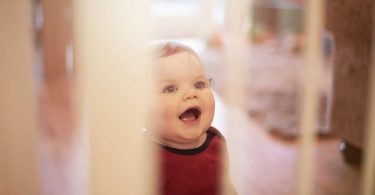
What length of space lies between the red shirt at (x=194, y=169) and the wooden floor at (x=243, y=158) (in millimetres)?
28

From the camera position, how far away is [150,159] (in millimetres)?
550

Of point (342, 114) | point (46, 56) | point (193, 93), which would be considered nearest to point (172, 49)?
point (193, 93)

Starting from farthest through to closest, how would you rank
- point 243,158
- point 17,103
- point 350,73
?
point 350,73
point 243,158
point 17,103

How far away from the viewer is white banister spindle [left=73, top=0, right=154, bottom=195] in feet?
1.62

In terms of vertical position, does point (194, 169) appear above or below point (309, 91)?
below

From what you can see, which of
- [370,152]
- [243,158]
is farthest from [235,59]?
[243,158]

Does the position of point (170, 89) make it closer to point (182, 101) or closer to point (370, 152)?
point (182, 101)

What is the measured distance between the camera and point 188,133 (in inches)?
25.2

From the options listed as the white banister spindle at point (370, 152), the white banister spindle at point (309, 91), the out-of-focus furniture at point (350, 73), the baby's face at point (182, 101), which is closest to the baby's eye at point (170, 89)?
the baby's face at point (182, 101)

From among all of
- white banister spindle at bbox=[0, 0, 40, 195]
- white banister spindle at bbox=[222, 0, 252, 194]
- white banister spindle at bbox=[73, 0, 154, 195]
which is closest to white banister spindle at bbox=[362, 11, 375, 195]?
white banister spindle at bbox=[222, 0, 252, 194]

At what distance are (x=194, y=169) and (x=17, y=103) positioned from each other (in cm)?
31

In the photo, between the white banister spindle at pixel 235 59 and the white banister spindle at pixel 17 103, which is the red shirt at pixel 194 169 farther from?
the white banister spindle at pixel 17 103

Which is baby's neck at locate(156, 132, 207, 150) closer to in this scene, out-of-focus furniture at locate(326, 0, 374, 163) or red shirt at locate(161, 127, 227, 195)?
red shirt at locate(161, 127, 227, 195)

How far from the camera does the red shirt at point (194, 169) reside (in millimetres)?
635
